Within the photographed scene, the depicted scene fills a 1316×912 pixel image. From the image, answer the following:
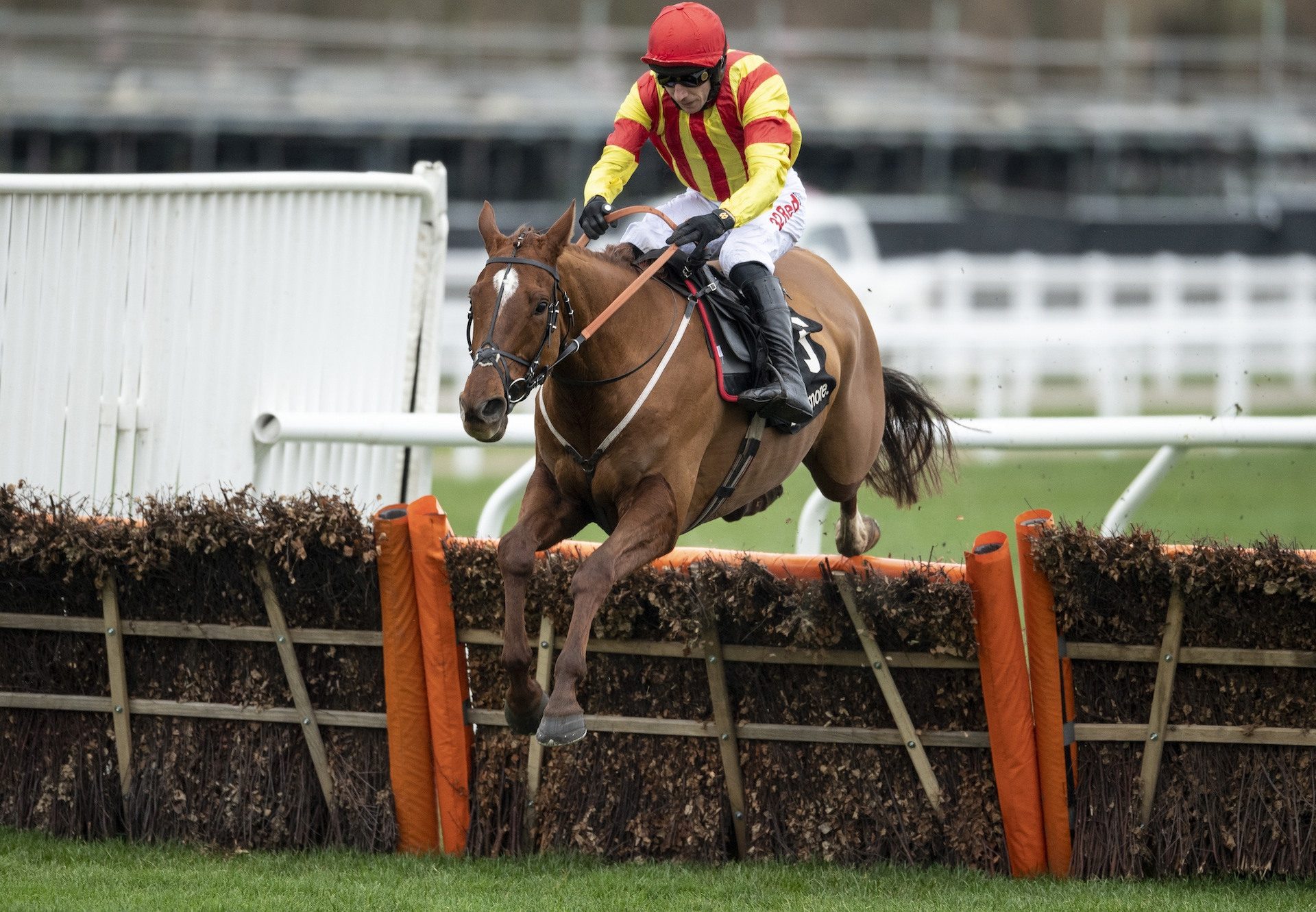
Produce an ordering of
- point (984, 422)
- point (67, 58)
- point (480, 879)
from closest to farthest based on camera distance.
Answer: point (480, 879) < point (984, 422) < point (67, 58)

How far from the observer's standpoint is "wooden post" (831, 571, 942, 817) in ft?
15.1

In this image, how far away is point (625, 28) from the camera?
34.2m

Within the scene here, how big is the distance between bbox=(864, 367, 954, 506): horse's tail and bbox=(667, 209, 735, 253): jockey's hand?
171cm

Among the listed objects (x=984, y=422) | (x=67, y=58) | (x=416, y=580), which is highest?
(x=67, y=58)

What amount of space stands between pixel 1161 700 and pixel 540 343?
212 cm

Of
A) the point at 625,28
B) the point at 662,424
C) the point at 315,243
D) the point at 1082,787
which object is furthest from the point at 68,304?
the point at 625,28

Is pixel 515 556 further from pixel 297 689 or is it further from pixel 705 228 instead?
pixel 705 228

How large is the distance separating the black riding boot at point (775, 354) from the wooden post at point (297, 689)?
5.28ft

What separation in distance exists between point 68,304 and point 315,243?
992 mm

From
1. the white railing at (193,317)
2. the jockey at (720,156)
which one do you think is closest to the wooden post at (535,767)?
the jockey at (720,156)

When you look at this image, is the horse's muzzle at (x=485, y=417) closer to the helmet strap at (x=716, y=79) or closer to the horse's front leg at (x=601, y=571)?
the horse's front leg at (x=601, y=571)


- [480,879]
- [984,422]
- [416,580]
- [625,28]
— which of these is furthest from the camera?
[625,28]

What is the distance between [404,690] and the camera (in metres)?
4.79

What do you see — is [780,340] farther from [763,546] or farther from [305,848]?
[763,546]
